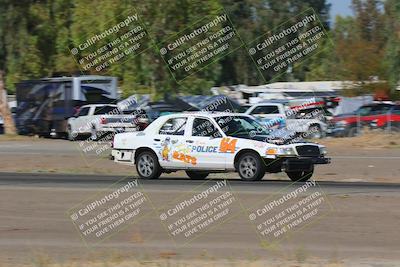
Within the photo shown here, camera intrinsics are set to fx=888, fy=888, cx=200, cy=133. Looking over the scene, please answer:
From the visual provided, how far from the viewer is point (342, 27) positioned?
284ft

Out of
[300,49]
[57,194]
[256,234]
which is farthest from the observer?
[300,49]

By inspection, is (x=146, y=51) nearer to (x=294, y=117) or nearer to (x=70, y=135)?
(x=70, y=135)

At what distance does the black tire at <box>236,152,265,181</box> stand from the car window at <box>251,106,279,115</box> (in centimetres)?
1884

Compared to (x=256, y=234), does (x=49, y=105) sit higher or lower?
higher

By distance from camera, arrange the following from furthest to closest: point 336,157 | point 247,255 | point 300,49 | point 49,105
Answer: point 300,49, point 49,105, point 336,157, point 247,255

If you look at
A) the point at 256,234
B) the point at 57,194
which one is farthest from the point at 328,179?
the point at 256,234

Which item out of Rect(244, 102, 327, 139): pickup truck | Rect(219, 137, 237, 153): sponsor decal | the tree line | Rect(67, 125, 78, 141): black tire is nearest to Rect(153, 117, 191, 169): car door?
Rect(219, 137, 237, 153): sponsor decal

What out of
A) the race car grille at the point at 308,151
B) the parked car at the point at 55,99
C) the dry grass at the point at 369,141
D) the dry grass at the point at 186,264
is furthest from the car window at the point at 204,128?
the parked car at the point at 55,99

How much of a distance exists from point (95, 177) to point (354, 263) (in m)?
12.7

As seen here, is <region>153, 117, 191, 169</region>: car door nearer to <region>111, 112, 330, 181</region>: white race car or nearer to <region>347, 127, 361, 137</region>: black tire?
<region>111, 112, 330, 181</region>: white race car

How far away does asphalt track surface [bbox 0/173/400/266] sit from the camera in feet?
35.5

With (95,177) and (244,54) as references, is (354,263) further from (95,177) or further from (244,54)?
(244,54)

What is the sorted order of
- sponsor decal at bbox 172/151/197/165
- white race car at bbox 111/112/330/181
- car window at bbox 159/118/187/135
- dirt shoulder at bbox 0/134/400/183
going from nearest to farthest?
→ white race car at bbox 111/112/330/181
sponsor decal at bbox 172/151/197/165
car window at bbox 159/118/187/135
dirt shoulder at bbox 0/134/400/183

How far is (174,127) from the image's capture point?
20.0 m
